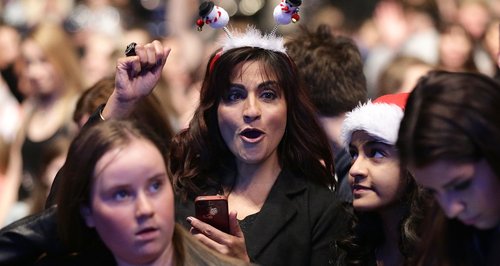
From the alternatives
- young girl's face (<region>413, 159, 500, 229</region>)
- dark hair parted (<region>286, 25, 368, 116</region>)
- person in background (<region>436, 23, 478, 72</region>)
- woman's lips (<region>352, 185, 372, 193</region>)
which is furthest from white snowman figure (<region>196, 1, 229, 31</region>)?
person in background (<region>436, 23, 478, 72</region>)

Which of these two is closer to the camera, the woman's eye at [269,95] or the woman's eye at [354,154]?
the woman's eye at [354,154]

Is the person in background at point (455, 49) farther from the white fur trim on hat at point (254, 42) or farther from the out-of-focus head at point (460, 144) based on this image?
the out-of-focus head at point (460, 144)

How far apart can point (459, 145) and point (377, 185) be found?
967 millimetres

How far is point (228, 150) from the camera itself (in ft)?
15.5

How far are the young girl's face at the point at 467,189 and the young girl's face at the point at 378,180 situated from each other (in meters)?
0.84

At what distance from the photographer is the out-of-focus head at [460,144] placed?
3385 mm

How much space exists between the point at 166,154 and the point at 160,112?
1766mm

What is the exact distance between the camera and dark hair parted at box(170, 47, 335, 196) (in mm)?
4637

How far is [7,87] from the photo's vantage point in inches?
401

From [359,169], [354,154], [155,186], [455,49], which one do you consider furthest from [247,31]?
[455,49]

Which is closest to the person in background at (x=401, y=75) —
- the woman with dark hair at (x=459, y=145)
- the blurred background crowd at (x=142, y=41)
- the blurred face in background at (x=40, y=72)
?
the blurred background crowd at (x=142, y=41)

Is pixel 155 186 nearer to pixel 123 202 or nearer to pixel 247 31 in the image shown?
pixel 123 202

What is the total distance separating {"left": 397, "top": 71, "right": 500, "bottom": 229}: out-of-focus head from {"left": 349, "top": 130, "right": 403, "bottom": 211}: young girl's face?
2.66 feet

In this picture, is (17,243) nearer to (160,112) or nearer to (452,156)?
(452,156)
